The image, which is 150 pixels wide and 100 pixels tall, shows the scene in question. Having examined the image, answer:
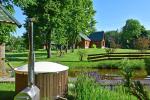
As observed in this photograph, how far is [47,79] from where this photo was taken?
13.1 metres

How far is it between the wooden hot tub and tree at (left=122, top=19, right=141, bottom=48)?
88.0m

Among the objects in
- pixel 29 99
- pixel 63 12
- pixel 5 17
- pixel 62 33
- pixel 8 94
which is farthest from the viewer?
pixel 62 33

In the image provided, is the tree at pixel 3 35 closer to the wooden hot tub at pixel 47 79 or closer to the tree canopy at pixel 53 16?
the wooden hot tub at pixel 47 79

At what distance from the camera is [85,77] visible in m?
13.4

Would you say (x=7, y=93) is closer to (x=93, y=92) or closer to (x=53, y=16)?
(x=93, y=92)

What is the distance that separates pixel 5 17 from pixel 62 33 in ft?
146

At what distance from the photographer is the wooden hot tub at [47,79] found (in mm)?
13078

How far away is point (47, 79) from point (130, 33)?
337ft

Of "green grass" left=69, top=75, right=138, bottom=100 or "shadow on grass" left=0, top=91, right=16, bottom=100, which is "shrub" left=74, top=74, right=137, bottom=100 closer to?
"green grass" left=69, top=75, right=138, bottom=100

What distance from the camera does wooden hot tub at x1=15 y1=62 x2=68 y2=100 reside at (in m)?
13.1

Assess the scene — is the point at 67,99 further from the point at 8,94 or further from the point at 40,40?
the point at 40,40

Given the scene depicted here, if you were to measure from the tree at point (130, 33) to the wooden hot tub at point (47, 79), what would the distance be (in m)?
88.0

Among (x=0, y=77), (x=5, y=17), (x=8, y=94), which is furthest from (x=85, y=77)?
(x=0, y=77)

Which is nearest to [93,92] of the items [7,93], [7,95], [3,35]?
[7,95]
